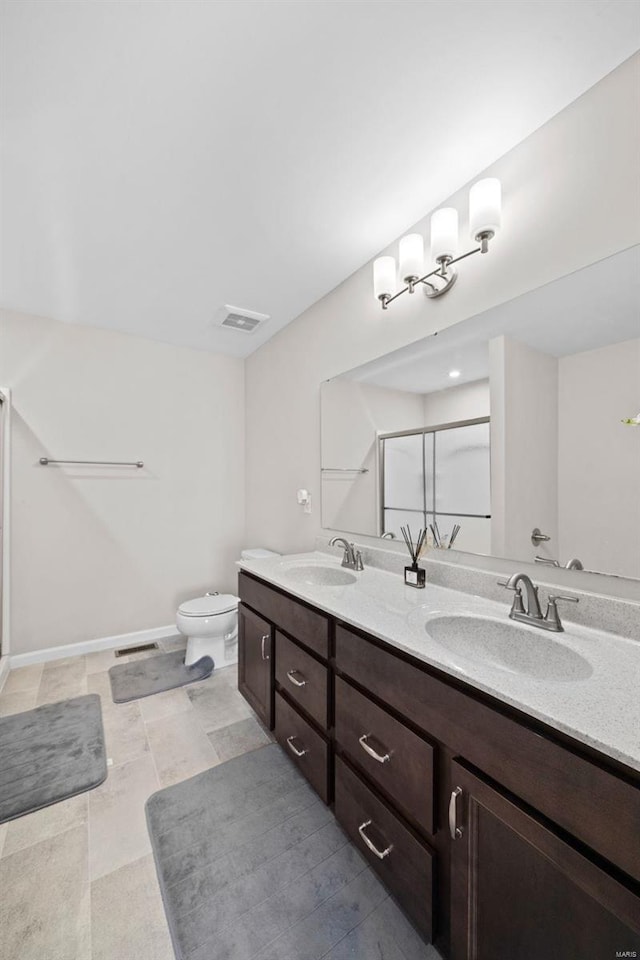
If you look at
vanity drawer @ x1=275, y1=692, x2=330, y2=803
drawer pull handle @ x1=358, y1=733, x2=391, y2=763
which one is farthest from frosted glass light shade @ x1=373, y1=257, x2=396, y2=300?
vanity drawer @ x1=275, y1=692, x2=330, y2=803

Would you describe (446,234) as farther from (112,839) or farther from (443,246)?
(112,839)

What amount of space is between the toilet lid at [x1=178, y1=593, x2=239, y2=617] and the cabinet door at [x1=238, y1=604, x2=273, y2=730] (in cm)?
47

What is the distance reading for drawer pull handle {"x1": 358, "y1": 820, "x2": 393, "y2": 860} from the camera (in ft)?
3.42

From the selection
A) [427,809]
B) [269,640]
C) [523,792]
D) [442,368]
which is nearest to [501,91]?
[442,368]

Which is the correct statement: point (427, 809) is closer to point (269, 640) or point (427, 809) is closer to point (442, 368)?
point (269, 640)

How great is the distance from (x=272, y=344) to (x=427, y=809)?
2.81 metres

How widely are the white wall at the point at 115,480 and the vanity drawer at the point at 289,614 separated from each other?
1.38 m

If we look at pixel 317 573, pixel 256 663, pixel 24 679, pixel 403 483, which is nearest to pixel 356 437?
pixel 403 483

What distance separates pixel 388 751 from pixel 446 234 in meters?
1.67

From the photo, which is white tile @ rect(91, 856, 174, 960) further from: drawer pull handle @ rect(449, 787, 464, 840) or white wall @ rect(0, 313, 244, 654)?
white wall @ rect(0, 313, 244, 654)

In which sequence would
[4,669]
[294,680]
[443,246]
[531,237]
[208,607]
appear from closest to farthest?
[531,237]
[443,246]
[294,680]
[4,669]
[208,607]

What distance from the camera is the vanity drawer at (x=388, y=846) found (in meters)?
0.93

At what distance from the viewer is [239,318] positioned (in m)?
2.62

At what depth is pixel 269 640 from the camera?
1.69 metres
